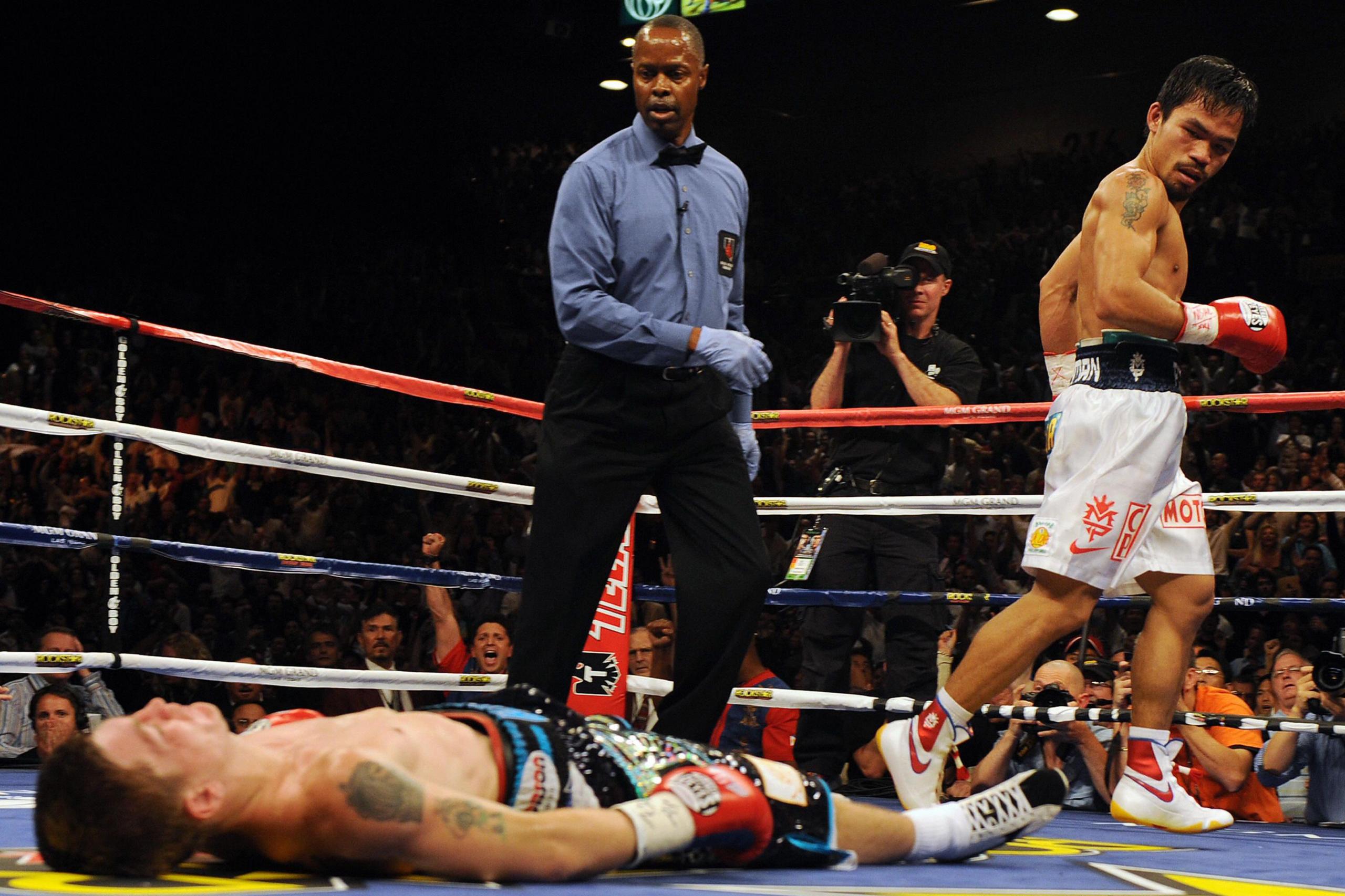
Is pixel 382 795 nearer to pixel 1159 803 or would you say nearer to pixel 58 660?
pixel 58 660

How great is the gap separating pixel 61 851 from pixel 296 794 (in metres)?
0.25

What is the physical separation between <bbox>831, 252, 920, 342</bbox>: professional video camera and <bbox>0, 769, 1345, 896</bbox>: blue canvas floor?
4.54 feet

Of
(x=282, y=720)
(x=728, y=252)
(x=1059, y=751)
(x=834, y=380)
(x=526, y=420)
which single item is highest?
(x=526, y=420)

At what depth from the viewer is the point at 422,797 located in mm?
1357

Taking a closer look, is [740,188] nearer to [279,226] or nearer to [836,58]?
[279,226]

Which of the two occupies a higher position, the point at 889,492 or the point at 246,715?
the point at 889,492

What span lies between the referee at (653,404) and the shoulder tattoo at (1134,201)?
668 millimetres

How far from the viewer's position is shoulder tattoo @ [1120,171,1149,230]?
93.0 inches

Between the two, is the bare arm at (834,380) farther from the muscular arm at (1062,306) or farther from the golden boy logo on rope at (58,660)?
the golden boy logo on rope at (58,660)

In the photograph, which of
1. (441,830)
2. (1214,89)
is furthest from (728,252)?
(441,830)

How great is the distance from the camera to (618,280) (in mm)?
2406

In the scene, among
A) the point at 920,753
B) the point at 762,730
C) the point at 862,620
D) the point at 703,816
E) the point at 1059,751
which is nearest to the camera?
the point at 703,816

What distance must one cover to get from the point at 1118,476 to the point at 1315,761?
1.24 metres

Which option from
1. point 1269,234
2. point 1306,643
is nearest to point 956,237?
point 1269,234
